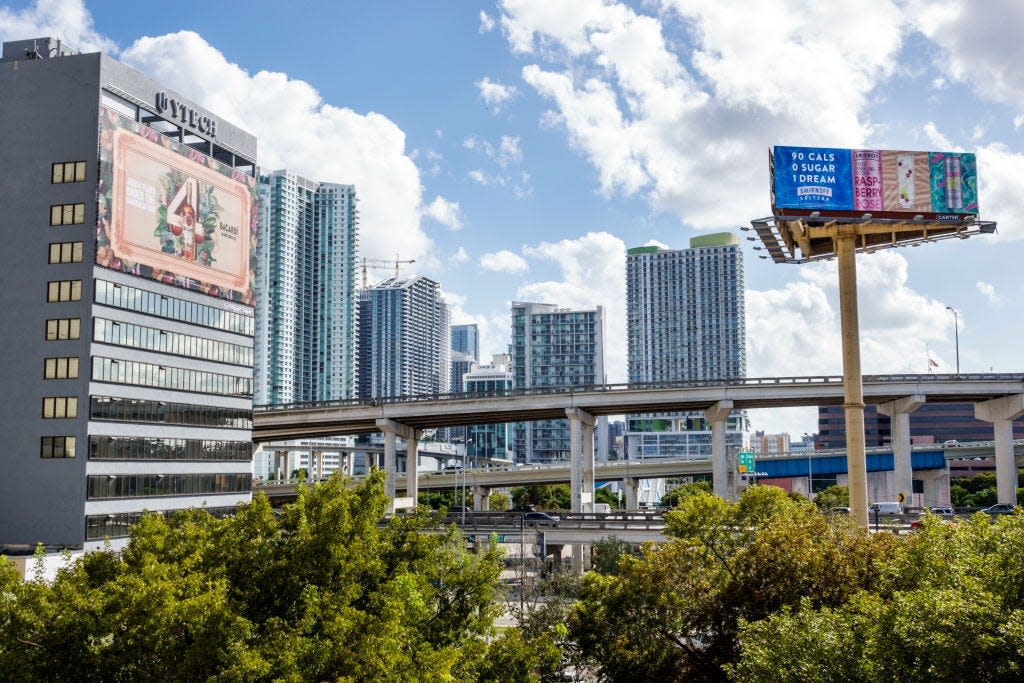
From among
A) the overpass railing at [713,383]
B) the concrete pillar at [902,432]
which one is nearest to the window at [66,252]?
the overpass railing at [713,383]

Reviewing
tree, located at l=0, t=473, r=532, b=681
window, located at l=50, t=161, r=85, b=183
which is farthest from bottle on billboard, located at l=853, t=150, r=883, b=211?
window, located at l=50, t=161, r=85, b=183

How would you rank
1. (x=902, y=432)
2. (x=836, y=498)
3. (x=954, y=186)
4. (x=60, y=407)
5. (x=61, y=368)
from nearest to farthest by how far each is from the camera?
(x=954, y=186), (x=60, y=407), (x=61, y=368), (x=902, y=432), (x=836, y=498)

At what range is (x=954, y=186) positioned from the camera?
4762cm

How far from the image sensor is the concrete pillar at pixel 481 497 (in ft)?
468

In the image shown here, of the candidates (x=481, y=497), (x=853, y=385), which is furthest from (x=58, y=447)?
(x=481, y=497)

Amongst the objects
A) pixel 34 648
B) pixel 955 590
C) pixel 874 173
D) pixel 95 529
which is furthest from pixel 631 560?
pixel 95 529

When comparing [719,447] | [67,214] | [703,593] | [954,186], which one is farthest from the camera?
[719,447]

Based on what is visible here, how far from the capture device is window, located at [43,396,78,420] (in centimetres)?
6762

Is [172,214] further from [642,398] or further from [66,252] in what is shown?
[642,398]

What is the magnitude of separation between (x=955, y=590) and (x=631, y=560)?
590 inches

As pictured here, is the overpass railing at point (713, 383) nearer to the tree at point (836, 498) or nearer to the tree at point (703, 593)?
the tree at point (836, 498)

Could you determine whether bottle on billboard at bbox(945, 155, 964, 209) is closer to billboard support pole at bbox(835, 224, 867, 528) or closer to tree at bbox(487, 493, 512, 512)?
billboard support pole at bbox(835, 224, 867, 528)

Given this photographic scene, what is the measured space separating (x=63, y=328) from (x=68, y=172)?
12527 millimetres

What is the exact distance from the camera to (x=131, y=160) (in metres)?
72.6
